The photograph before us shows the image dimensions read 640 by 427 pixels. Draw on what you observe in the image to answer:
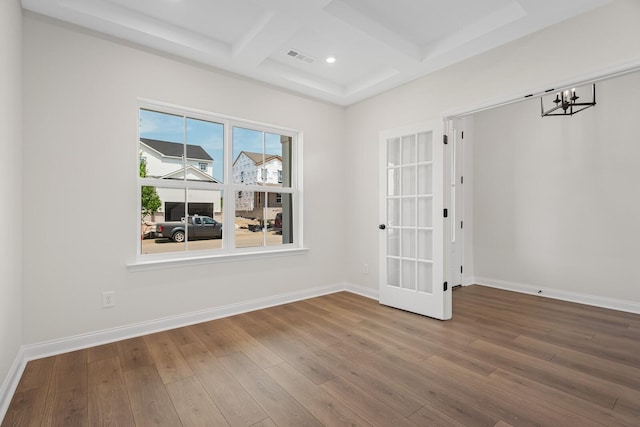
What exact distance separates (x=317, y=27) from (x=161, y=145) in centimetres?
190

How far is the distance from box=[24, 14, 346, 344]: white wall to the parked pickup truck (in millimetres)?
283

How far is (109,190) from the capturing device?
2.76 meters

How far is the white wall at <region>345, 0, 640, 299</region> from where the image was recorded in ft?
7.70

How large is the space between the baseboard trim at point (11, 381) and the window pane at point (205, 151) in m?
1.95

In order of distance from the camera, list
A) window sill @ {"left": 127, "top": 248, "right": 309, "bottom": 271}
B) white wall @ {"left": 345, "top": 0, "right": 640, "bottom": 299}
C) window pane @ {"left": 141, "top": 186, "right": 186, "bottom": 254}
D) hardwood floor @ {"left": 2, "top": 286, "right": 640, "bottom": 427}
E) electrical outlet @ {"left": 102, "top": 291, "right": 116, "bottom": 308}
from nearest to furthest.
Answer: hardwood floor @ {"left": 2, "top": 286, "right": 640, "bottom": 427}, white wall @ {"left": 345, "top": 0, "right": 640, "bottom": 299}, electrical outlet @ {"left": 102, "top": 291, "right": 116, "bottom": 308}, window sill @ {"left": 127, "top": 248, "right": 309, "bottom": 271}, window pane @ {"left": 141, "top": 186, "right": 186, "bottom": 254}

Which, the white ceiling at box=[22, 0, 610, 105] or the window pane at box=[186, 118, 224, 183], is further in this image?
the window pane at box=[186, 118, 224, 183]

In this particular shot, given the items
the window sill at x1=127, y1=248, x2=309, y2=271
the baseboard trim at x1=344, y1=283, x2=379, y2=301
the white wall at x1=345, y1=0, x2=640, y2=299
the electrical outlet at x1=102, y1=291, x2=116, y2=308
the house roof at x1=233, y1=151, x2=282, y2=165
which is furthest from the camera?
the baseboard trim at x1=344, y1=283, x2=379, y2=301

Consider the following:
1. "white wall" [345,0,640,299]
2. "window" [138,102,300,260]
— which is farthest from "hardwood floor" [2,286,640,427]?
"white wall" [345,0,640,299]

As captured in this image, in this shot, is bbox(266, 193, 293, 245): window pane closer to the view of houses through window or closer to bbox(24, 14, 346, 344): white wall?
the view of houses through window

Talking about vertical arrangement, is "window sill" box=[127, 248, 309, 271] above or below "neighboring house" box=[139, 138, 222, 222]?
below

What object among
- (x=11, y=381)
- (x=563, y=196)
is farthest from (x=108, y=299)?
(x=563, y=196)

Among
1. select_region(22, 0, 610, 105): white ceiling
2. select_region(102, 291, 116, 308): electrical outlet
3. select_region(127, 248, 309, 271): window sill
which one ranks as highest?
select_region(22, 0, 610, 105): white ceiling

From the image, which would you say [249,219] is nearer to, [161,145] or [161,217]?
[161,217]

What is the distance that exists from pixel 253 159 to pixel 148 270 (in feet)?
5.57
